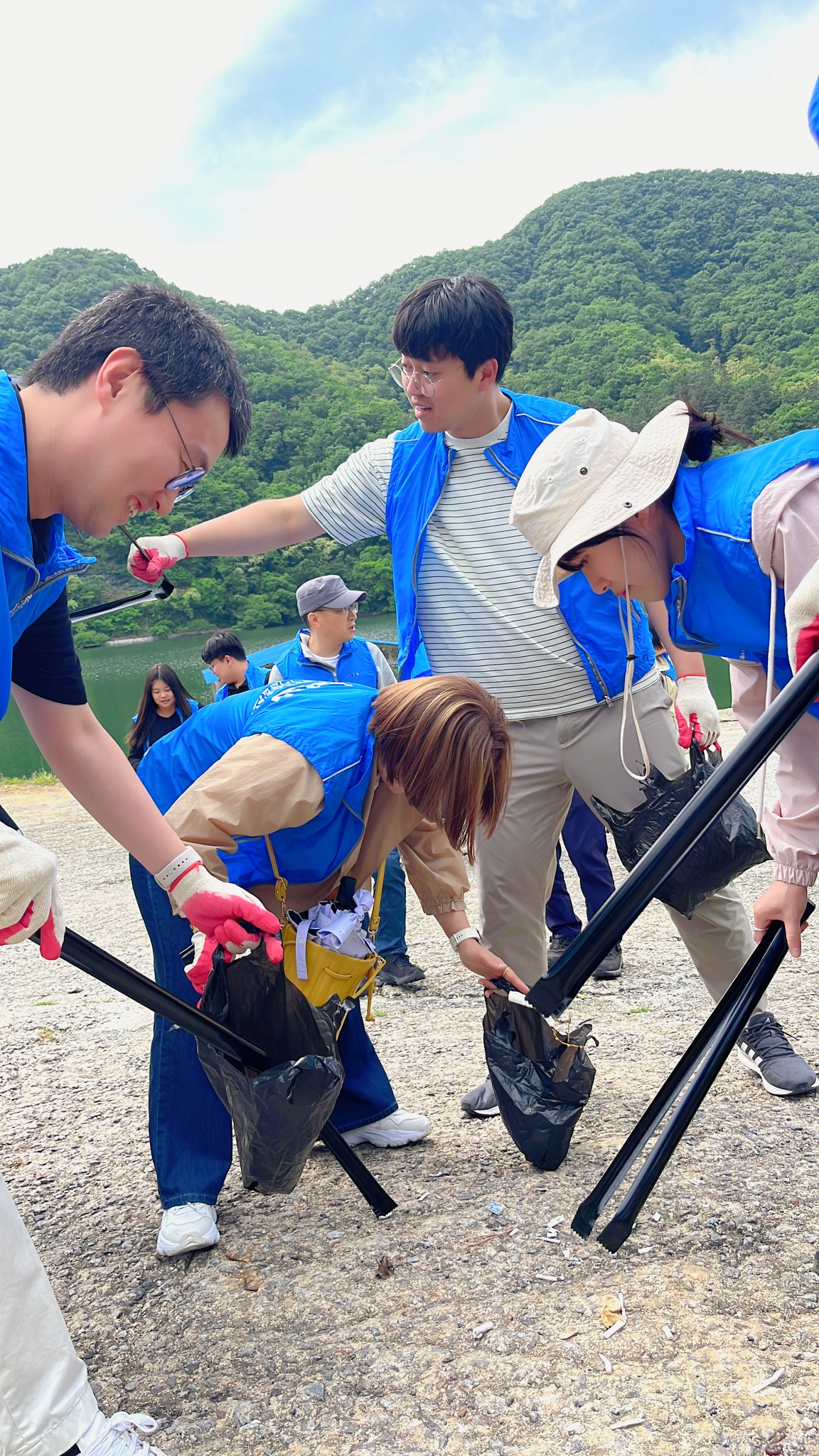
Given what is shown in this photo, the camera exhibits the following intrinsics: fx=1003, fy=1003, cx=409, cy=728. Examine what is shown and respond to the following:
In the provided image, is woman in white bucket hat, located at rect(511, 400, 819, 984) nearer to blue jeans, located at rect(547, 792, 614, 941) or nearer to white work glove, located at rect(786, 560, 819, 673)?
white work glove, located at rect(786, 560, 819, 673)

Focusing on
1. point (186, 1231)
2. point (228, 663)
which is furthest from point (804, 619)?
point (228, 663)

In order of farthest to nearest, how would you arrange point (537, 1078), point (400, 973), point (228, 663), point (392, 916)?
point (228, 663) < point (392, 916) < point (400, 973) < point (537, 1078)

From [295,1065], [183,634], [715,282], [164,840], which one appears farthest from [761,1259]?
[715,282]

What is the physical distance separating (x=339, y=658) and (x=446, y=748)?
3142 mm

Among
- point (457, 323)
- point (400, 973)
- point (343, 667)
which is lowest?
point (400, 973)

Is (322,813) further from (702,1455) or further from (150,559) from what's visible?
(702,1455)

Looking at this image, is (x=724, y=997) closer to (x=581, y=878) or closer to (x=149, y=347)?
(x=149, y=347)

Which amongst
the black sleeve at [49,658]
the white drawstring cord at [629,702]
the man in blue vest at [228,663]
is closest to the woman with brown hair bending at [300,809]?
the black sleeve at [49,658]

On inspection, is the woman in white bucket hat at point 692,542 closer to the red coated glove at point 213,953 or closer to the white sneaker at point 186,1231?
the red coated glove at point 213,953

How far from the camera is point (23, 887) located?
4.83 ft

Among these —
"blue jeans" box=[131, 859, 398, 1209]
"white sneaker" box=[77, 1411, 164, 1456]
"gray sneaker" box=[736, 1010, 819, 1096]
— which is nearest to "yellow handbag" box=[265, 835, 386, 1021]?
"blue jeans" box=[131, 859, 398, 1209]

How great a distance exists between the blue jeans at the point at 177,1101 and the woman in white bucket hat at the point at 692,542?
1.26 m

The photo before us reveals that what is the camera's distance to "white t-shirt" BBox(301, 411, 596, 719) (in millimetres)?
2922

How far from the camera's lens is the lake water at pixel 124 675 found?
22267 mm
